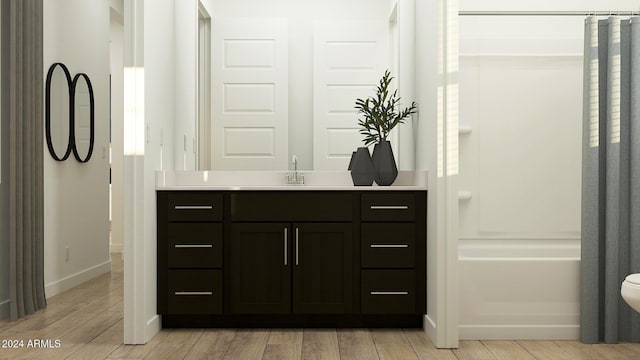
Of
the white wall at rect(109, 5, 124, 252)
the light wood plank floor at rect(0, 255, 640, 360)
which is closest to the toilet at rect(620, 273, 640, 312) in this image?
the light wood plank floor at rect(0, 255, 640, 360)

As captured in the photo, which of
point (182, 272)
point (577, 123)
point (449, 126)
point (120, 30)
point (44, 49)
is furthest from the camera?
point (120, 30)

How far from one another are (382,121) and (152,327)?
1.81 meters

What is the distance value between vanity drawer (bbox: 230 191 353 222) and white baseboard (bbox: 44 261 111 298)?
1837 mm

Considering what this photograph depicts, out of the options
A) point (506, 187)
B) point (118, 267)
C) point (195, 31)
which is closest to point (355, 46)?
point (195, 31)

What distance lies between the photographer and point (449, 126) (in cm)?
305

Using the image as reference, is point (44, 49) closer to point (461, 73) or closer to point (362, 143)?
point (362, 143)

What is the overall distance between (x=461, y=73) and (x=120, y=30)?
11.1ft

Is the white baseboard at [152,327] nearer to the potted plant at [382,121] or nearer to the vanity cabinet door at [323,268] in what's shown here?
the vanity cabinet door at [323,268]

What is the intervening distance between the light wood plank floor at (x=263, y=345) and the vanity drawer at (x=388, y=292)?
132 mm

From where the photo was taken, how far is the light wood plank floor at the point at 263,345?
9.51 feet

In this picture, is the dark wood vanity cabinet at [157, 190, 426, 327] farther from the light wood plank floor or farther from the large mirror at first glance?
the large mirror

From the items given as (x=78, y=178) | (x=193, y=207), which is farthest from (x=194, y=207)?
(x=78, y=178)

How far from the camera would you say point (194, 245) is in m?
3.39

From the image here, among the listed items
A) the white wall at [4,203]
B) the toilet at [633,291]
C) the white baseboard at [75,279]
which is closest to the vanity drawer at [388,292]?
the toilet at [633,291]
